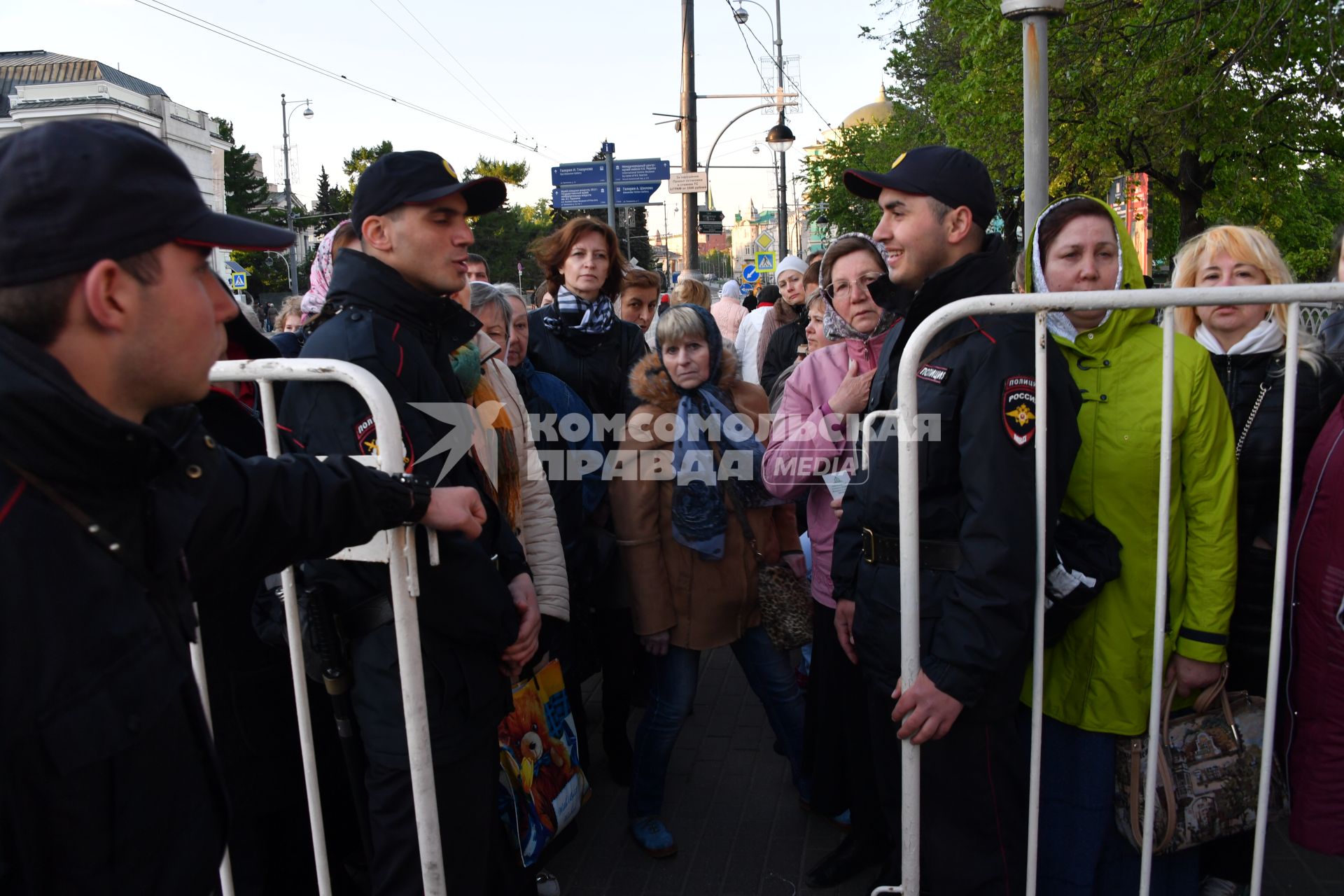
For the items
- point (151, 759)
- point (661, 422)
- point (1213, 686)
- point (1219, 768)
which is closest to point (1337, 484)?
point (1213, 686)

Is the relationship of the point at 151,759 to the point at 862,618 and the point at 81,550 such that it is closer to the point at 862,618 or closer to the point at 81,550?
the point at 81,550

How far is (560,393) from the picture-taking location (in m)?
3.95

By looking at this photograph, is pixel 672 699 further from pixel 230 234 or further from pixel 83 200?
pixel 83 200

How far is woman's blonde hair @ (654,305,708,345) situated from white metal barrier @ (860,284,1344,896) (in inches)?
50.2

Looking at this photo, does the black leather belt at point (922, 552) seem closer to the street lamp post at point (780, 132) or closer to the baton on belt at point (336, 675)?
the baton on belt at point (336, 675)

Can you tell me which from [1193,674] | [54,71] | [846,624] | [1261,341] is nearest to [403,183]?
[846,624]

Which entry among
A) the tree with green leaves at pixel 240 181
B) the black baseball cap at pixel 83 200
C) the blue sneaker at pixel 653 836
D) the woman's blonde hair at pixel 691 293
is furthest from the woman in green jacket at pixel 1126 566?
the tree with green leaves at pixel 240 181

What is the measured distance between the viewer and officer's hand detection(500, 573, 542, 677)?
2391 millimetres

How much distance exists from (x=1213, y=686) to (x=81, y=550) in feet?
7.93

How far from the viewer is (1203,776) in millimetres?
2234

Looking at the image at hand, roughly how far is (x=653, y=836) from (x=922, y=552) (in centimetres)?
174

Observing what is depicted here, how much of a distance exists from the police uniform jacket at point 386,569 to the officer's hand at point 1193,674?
1655mm

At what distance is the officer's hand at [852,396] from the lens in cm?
314

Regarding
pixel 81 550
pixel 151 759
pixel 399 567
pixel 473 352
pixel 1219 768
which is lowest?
pixel 1219 768
